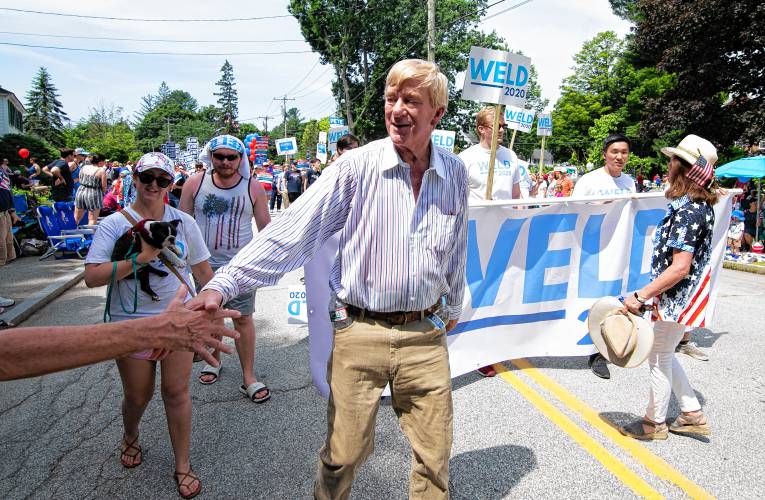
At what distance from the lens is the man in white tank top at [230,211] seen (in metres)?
3.79

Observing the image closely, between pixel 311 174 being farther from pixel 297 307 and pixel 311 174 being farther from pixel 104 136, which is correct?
pixel 104 136

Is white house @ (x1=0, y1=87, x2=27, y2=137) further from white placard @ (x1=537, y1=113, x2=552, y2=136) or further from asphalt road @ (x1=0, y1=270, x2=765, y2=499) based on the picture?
asphalt road @ (x1=0, y1=270, x2=765, y2=499)

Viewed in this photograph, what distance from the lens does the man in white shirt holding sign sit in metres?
5.07

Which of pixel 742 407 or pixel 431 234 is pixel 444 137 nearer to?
pixel 742 407

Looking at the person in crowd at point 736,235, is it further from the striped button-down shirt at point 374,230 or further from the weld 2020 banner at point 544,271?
the striped button-down shirt at point 374,230

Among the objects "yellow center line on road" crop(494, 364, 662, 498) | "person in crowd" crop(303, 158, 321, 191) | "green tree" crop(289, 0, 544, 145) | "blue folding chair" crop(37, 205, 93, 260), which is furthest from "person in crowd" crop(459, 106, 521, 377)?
"green tree" crop(289, 0, 544, 145)

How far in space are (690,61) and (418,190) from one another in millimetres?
28455

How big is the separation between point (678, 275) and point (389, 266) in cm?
209

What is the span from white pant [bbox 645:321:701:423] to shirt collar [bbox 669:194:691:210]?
0.77 m

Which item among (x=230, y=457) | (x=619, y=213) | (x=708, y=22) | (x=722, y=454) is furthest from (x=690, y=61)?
(x=230, y=457)

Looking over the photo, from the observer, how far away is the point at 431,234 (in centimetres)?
204

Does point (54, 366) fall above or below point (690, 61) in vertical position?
below

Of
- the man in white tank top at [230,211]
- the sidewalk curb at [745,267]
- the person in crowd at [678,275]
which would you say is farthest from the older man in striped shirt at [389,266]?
the sidewalk curb at [745,267]

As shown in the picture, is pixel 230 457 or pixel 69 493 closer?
pixel 69 493
